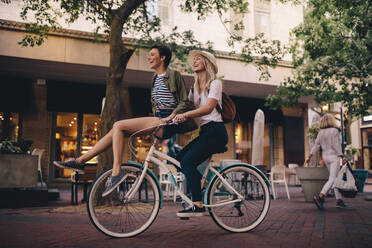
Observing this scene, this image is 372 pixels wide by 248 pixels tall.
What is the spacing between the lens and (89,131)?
15.8 meters

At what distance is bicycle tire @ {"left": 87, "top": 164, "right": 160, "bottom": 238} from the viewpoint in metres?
3.77

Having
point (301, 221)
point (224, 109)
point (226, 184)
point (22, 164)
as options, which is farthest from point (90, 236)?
point (22, 164)

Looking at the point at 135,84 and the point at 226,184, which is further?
the point at 135,84

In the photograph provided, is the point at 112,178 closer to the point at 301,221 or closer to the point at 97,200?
the point at 97,200

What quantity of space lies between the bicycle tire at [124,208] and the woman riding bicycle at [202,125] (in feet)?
1.21

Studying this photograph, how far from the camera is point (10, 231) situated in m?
4.45

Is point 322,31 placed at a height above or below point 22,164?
above

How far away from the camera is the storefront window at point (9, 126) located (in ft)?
46.9

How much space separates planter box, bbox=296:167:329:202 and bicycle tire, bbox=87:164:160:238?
18.7 feet

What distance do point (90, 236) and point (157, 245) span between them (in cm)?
96

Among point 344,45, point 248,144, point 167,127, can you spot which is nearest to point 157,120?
point 167,127

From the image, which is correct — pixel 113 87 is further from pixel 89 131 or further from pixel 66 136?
pixel 66 136

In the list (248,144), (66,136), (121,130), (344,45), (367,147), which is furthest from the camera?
(367,147)

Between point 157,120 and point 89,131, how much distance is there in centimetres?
1257
